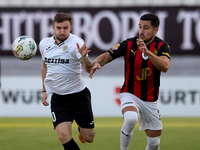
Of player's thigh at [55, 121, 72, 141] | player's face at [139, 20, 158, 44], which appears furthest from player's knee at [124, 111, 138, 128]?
player's face at [139, 20, 158, 44]

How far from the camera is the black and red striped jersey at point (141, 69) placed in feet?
15.2

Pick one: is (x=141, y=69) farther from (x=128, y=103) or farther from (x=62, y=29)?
(x=62, y=29)

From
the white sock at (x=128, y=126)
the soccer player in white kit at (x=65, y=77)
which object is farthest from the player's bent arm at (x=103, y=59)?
the white sock at (x=128, y=126)

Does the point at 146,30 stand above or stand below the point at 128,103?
above

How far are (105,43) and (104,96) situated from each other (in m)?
1.39

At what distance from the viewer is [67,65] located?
14.9ft

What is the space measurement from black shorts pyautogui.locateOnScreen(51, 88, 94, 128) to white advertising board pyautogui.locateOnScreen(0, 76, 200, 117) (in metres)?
4.14

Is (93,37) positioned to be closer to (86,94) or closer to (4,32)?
(4,32)

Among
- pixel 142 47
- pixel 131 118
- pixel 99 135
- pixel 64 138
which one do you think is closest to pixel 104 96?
pixel 99 135

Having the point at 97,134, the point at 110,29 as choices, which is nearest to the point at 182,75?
the point at 110,29

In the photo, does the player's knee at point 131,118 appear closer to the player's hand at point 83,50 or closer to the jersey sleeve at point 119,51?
the jersey sleeve at point 119,51

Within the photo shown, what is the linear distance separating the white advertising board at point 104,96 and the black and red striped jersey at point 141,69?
13.7 ft

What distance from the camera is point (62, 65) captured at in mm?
4535

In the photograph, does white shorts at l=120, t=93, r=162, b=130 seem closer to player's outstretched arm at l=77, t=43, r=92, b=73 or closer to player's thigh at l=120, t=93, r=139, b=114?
player's thigh at l=120, t=93, r=139, b=114
